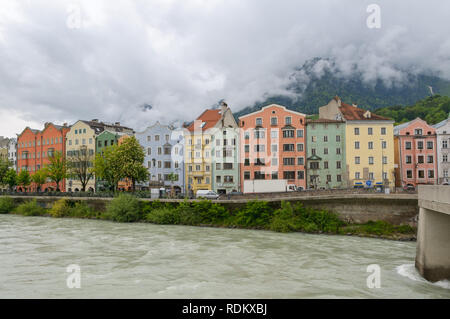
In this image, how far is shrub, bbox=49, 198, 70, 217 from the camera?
160 feet

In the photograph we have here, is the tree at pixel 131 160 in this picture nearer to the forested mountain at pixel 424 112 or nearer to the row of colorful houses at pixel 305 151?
the row of colorful houses at pixel 305 151

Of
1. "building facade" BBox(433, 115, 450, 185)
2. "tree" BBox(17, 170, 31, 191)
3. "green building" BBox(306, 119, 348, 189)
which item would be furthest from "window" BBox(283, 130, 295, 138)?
"tree" BBox(17, 170, 31, 191)

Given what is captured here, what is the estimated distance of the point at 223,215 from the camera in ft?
128

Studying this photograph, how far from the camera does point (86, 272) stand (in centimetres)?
1850

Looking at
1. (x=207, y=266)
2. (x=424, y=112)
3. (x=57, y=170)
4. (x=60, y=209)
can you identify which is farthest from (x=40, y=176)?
(x=424, y=112)

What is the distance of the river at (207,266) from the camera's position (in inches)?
600

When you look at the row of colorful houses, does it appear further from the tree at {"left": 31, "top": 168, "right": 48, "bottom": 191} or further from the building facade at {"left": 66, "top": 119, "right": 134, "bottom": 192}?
the tree at {"left": 31, "top": 168, "right": 48, "bottom": 191}

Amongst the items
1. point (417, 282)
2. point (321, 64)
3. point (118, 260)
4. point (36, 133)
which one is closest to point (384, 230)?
point (417, 282)

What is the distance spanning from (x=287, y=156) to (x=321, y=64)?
123 metres

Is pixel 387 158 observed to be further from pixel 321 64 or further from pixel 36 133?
pixel 321 64

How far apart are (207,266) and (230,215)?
64.0 feet

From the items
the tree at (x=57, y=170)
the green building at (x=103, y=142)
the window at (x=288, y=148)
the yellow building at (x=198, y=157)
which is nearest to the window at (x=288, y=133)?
the window at (x=288, y=148)

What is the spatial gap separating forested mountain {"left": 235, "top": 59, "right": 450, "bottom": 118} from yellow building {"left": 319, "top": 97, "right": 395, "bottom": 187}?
3006 inches

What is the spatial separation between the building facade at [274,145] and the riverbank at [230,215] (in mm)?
20444
